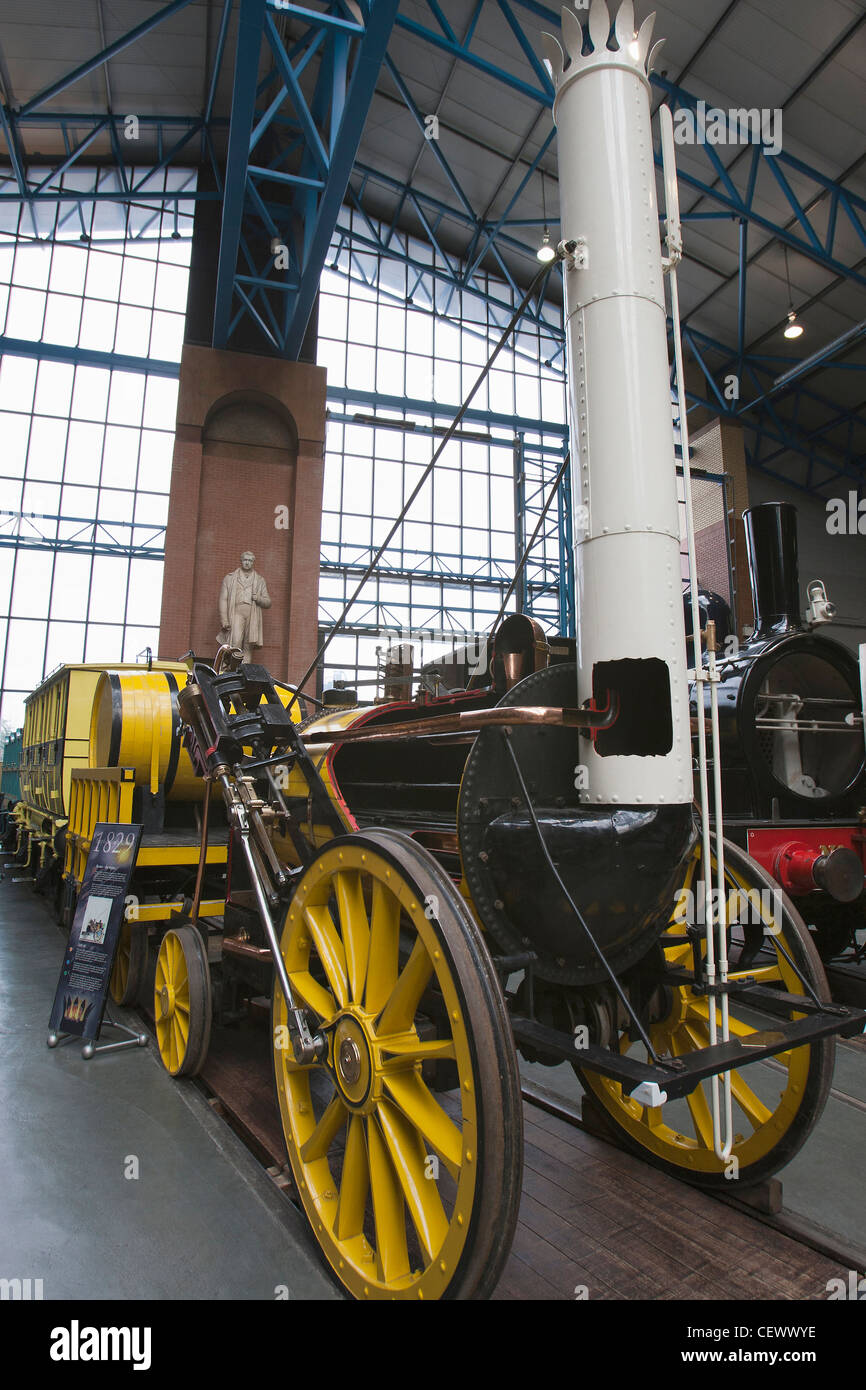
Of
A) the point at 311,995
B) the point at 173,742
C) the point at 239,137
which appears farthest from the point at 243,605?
the point at 311,995

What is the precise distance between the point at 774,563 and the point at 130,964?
511cm

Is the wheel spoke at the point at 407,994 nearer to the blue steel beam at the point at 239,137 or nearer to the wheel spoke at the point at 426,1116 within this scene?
the wheel spoke at the point at 426,1116

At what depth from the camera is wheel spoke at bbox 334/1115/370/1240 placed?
2.04 meters

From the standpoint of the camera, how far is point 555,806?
225 centimetres

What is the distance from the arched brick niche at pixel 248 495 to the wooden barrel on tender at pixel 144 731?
7678 millimetres

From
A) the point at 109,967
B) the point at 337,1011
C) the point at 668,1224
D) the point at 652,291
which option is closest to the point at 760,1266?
the point at 668,1224

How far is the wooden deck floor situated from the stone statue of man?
10.2 metres

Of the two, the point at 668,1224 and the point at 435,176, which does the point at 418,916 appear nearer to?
the point at 668,1224

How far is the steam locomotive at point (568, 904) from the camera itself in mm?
1702

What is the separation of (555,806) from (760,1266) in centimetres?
144

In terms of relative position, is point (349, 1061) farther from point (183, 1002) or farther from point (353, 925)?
point (183, 1002)

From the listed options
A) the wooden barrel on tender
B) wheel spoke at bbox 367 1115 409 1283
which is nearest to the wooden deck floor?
wheel spoke at bbox 367 1115 409 1283
